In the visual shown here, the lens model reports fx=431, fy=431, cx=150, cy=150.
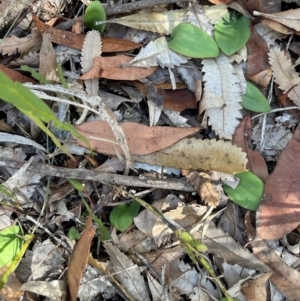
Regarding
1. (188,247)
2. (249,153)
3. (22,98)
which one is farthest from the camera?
(249,153)

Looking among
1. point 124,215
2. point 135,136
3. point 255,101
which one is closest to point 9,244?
point 124,215

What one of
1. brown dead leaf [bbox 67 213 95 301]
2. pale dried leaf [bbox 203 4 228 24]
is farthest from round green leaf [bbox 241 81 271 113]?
brown dead leaf [bbox 67 213 95 301]

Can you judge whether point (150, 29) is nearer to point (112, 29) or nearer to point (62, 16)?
point (112, 29)

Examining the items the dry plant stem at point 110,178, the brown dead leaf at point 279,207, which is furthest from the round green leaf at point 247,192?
the dry plant stem at point 110,178

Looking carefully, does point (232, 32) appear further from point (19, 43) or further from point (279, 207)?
point (19, 43)

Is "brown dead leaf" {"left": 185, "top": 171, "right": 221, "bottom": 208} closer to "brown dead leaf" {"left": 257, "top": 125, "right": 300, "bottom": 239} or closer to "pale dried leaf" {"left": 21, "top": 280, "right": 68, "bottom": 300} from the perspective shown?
"brown dead leaf" {"left": 257, "top": 125, "right": 300, "bottom": 239}

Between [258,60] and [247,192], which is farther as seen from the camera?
[258,60]
